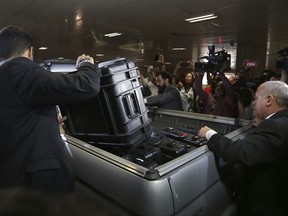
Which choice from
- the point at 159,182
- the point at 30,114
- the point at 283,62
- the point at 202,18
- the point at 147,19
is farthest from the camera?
the point at 147,19

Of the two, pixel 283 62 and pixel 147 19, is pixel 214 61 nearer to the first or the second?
pixel 283 62

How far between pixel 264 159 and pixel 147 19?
592cm

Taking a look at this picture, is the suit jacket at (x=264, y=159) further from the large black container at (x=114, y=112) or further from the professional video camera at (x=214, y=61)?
the professional video camera at (x=214, y=61)

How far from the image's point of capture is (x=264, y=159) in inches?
63.1

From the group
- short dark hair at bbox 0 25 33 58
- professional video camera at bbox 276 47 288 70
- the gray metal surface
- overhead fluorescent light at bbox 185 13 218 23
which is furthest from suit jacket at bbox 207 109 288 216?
overhead fluorescent light at bbox 185 13 218 23

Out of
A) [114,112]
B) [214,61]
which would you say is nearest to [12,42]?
[114,112]

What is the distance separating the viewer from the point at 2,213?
1.32 ft

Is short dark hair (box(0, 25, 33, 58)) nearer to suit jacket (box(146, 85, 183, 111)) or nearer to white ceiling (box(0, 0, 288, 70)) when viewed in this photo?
suit jacket (box(146, 85, 183, 111))

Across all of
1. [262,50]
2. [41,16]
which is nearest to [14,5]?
[41,16]

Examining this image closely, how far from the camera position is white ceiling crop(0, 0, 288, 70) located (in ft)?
17.5

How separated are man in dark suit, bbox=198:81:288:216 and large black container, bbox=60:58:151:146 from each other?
524mm

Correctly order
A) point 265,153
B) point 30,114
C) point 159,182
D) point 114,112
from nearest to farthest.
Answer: point 159,182, point 30,114, point 265,153, point 114,112

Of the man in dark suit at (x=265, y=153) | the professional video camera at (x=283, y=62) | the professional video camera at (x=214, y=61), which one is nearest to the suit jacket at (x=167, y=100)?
the professional video camera at (x=214, y=61)

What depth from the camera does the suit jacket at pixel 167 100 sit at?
3438 millimetres
